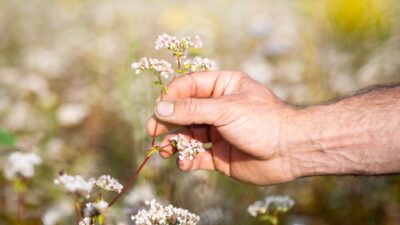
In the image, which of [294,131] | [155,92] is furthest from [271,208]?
[155,92]

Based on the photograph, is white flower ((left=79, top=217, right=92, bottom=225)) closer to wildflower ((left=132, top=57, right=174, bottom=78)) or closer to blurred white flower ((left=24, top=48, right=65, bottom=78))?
wildflower ((left=132, top=57, right=174, bottom=78))

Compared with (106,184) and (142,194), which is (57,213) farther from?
(106,184)

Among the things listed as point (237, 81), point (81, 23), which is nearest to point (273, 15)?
point (81, 23)

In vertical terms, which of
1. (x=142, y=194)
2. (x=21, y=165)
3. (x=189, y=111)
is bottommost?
(x=142, y=194)

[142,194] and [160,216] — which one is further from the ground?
[160,216]

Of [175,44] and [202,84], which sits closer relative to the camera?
[175,44]

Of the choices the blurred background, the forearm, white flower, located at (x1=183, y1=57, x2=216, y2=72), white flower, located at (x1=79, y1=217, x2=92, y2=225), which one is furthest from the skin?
white flower, located at (x1=79, y1=217, x2=92, y2=225)

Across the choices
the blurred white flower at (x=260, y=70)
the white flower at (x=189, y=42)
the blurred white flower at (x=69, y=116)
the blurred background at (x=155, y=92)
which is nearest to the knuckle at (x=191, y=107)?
the white flower at (x=189, y=42)

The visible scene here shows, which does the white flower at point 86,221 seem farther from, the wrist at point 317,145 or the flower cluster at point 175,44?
the wrist at point 317,145
